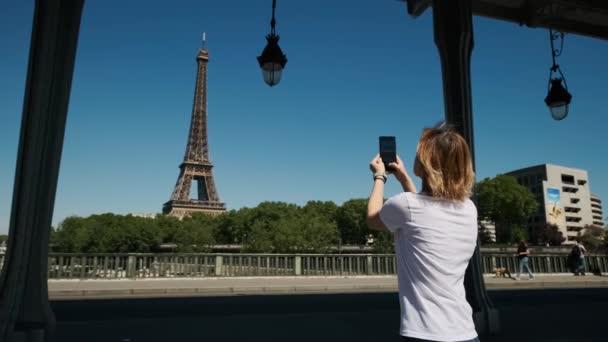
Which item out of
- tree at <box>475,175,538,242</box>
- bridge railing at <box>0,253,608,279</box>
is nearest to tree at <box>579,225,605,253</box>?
tree at <box>475,175,538,242</box>

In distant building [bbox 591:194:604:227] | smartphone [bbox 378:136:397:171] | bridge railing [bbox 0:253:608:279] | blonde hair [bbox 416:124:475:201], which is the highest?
distant building [bbox 591:194:604:227]

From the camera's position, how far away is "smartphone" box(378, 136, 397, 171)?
2.10 metres

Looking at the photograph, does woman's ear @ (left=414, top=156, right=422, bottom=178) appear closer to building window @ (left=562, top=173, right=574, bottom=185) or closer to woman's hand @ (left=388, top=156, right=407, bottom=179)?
woman's hand @ (left=388, top=156, right=407, bottom=179)

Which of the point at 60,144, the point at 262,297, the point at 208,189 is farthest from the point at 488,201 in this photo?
the point at 60,144

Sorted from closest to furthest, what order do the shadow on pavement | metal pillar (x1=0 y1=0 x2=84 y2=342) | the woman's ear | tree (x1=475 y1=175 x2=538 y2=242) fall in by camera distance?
Result: the woman's ear < metal pillar (x1=0 y1=0 x2=84 y2=342) < the shadow on pavement < tree (x1=475 y1=175 x2=538 y2=242)

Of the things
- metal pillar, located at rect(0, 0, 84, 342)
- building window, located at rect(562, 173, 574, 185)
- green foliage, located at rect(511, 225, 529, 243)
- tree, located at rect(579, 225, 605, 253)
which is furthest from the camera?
building window, located at rect(562, 173, 574, 185)

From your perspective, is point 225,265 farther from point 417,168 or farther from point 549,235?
point 549,235

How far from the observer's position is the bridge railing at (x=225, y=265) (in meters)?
15.6

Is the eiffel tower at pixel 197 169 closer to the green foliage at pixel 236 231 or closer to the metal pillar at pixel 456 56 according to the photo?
the green foliage at pixel 236 231

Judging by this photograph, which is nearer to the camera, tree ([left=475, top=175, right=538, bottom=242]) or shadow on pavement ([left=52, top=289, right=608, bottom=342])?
shadow on pavement ([left=52, top=289, right=608, bottom=342])

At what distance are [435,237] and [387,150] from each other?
536 millimetres

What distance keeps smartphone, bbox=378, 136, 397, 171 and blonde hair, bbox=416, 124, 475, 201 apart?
26 centimetres

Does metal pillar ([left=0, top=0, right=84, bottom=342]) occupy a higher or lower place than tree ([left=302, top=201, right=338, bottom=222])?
lower

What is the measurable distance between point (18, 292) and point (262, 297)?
7057 millimetres
